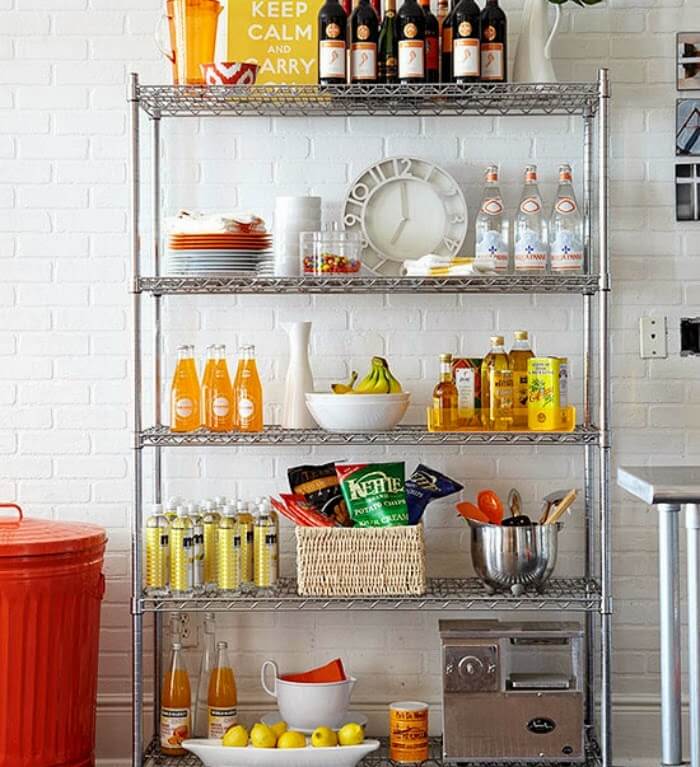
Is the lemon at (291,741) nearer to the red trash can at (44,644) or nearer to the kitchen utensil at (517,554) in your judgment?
the red trash can at (44,644)

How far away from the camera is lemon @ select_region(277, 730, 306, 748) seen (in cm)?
301

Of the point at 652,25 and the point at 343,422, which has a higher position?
the point at 652,25

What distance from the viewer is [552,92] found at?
Result: 303 centimetres

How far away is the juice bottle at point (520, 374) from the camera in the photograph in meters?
3.07

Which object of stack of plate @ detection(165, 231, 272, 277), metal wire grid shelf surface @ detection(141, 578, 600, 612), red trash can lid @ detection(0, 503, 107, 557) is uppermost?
stack of plate @ detection(165, 231, 272, 277)

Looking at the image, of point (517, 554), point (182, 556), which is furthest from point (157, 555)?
point (517, 554)

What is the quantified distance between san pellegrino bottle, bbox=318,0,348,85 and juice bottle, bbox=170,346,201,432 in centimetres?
78

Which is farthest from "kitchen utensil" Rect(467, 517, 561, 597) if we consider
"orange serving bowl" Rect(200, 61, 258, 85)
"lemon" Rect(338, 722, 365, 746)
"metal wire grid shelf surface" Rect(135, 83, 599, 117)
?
"orange serving bowl" Rect(200, 61, 258, 85)

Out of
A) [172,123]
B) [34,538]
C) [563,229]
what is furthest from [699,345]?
[34,538]

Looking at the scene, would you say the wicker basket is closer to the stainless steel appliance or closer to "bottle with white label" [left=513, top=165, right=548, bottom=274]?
the stainless steel appliance

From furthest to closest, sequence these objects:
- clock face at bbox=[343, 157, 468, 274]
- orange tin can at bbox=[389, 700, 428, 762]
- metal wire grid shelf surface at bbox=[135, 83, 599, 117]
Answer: clock face at bbox=[343, 157, 468, 274] < orange tin can at bbox=[389, 700, 428, 762] < metal wire grid shelf surface at bbox=[135, 83, 599, 117]

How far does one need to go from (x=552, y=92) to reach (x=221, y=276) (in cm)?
92

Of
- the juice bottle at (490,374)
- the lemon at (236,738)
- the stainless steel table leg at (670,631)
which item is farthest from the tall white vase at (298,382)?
the stainless steel table leg at (670,631)

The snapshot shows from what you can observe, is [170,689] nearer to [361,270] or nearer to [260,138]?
[361,270]
